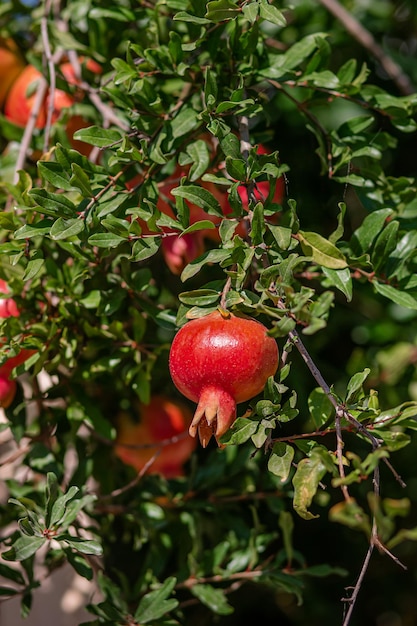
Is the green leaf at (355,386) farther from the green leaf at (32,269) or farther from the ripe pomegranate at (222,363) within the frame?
the green leaf at (32,269)

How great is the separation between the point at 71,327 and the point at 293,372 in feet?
1.32

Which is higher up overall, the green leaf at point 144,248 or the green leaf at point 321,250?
the green leaf at point 144,248

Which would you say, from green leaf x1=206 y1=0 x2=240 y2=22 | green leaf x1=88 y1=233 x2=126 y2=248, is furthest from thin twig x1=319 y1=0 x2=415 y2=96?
green leaf x1=88 y1=233 x2=126 y2=248

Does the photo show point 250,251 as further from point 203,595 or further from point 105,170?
point 203,595

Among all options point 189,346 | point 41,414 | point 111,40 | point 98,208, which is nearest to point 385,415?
point 189,346

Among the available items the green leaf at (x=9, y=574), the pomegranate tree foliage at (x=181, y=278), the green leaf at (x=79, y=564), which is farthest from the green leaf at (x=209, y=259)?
the green leaf at (x=9, y=574)

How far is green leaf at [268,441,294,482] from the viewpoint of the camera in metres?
0.60

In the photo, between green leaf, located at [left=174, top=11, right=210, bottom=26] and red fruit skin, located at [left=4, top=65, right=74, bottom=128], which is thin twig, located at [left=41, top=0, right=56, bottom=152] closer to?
red fruit skin, located at [left=4, top=65, right=74, bottom=128]

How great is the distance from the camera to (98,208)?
27.8 inches

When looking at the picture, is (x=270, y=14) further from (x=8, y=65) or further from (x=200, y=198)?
(x=8, y=65)

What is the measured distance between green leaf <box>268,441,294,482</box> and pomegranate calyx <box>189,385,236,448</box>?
4 centimetres

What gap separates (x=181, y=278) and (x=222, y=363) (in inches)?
3.8

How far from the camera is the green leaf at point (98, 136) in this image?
30.0 inches

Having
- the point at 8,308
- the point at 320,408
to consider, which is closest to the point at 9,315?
the point at 8,308
